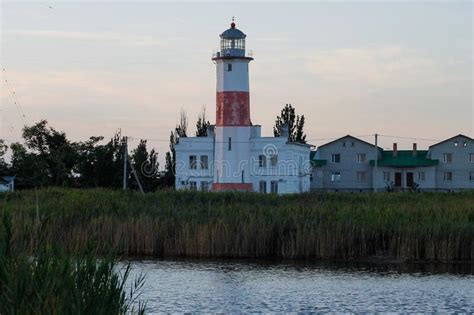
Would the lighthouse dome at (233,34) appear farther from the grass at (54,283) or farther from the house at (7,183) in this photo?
the grass at (54,283)

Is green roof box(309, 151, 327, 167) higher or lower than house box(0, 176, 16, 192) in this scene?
higher

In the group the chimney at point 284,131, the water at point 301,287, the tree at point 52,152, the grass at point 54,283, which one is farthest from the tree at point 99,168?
the grass at point 54,283

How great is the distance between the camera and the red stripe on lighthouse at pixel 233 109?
2080 inches

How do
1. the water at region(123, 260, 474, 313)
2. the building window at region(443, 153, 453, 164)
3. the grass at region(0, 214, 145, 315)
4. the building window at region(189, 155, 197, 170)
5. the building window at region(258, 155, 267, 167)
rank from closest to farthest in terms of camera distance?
the grass at region(0, 214, 145, 315)
the water at region(123, 260, 474, 313)
the building window at region(258, 155, 267, 167)
the building window at region(189, 155, 197, 170)
the building window at region(443, 153, 453, 164)

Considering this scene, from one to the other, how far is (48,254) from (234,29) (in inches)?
1781

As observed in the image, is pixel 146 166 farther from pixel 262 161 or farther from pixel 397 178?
pixel 397 178

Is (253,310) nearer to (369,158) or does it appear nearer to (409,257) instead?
(409,257)

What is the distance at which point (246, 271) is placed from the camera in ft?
70.0

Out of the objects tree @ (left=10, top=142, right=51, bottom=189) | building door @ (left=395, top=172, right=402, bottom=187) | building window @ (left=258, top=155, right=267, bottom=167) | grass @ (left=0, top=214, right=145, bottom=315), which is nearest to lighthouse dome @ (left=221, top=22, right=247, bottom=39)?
building window @ (left=258, top=155, right=267, bottom=167)

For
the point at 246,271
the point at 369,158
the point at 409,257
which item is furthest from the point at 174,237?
the point at 369,158

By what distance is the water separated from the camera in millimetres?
16844

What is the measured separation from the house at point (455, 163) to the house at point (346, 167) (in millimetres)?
4305

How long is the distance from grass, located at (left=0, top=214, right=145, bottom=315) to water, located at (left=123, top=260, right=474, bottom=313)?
508 cm

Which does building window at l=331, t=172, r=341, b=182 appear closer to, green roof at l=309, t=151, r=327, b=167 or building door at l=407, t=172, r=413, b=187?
green roof at l=309, t=151, r=327, b=167
